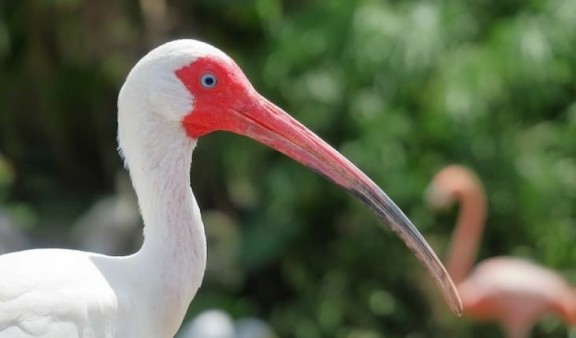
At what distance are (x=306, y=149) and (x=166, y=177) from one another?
14.7 inches

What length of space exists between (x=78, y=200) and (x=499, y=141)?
3.13 metres

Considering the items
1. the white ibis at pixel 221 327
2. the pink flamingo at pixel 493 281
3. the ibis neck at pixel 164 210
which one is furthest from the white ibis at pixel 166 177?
the pink flamingo at pixel 493 281

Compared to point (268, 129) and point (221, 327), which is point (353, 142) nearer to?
point (221, 327)

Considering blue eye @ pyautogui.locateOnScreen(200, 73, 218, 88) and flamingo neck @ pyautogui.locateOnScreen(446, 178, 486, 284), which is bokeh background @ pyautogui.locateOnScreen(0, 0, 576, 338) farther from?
blue eye @ pyautogui.locateOnScreen(200, 73, 218, 88)

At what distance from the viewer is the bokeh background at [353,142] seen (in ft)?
30.1

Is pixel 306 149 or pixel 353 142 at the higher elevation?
pixel 353 142

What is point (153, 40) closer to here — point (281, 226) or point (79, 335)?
point (281, 226)

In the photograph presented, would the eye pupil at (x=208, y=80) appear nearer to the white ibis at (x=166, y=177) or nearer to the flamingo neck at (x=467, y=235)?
the white ibis at (x=166, y=177)

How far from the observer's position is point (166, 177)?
→ 3990 mm

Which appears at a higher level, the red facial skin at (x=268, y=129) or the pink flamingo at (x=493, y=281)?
the pink flamingo at (x=493, y=281)

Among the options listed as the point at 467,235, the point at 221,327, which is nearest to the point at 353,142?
the point at 467,235

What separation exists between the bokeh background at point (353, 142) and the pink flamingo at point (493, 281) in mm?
272

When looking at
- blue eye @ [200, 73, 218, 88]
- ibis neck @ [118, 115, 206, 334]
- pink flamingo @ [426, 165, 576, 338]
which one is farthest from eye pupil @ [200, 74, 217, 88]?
pink flamingo @ [426, 165, 576, 338]

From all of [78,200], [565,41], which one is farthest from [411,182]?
[78,200]
